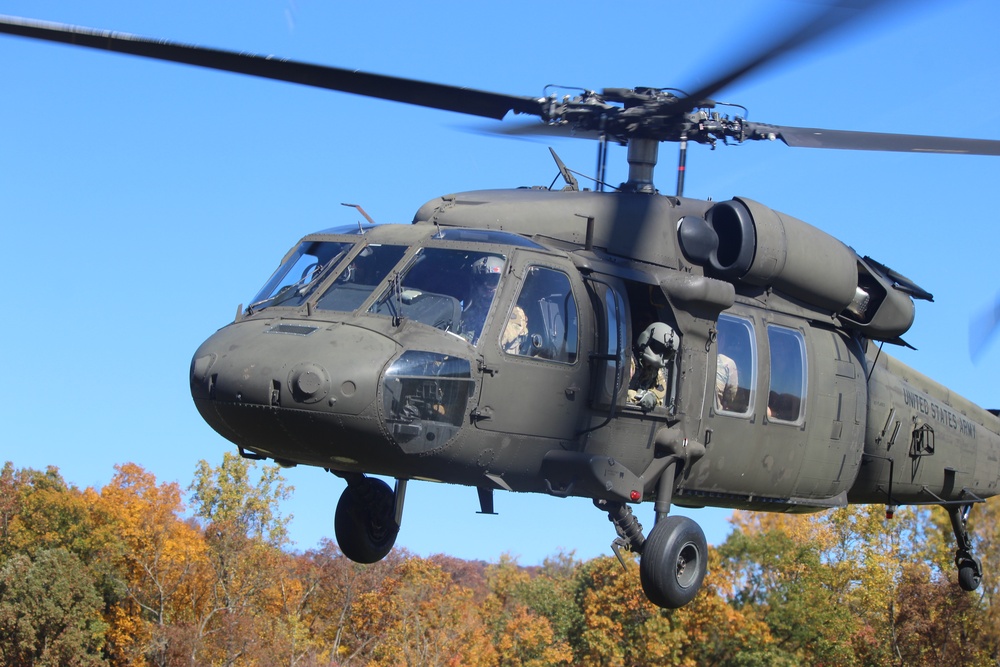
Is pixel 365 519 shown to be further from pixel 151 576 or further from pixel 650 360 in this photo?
pixel 151 576

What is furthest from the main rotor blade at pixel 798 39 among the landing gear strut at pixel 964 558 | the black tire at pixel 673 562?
the landing gear strut at pixel 964 558

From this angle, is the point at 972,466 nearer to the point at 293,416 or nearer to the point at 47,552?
the point at 293,416

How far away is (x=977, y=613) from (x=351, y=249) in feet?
137

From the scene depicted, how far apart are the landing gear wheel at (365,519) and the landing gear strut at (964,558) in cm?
708


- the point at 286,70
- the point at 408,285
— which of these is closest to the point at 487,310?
the point at 408,285

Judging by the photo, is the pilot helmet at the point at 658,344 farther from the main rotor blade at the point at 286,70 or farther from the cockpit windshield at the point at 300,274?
the cockpit windshield at the point at 300,274

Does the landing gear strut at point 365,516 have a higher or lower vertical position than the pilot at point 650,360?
lower

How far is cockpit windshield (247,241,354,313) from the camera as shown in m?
10.9

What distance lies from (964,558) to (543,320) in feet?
25.4

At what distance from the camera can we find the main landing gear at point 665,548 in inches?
437

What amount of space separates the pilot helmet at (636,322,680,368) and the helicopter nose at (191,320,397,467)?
246 cm

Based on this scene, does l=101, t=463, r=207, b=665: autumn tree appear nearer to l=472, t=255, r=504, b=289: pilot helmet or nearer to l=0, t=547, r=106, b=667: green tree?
l=0, t=547, r=106, b=667: green tree

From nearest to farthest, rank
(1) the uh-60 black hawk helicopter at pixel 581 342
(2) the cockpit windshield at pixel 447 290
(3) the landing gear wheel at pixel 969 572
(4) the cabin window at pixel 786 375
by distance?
(1) the uh-60 black hawk helicopter at pixel 581 342 → (2) the cockpit windshield at pixel 447 290 → (4) the cabin window at pixel 786 375 → (3) the landing gear wheel at pixel 969 572

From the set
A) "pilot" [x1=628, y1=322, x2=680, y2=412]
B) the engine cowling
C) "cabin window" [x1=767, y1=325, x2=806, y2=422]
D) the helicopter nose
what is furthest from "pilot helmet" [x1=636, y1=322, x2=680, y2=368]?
the helicopter nose
